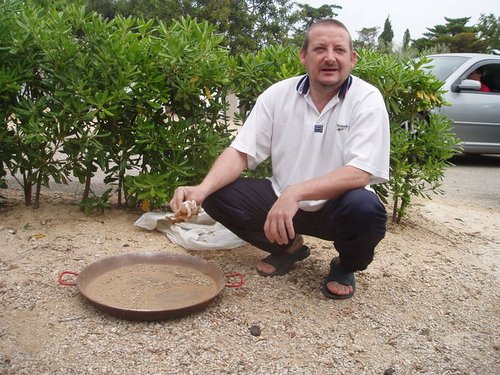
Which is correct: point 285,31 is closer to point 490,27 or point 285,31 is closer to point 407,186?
point 490,27

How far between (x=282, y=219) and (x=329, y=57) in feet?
2.91

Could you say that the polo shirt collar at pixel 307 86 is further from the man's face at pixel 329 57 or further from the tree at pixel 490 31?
the tree at pixel 490 31

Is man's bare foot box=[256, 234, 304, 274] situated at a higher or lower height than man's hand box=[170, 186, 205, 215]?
lower

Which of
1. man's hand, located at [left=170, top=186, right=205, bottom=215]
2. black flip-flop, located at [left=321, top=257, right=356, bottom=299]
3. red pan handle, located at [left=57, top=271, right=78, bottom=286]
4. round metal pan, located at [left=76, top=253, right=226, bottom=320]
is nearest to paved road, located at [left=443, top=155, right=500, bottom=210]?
black flip-flop, located at [left=321, top=257, right=356, bottom=299]

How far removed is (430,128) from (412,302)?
5.56ft

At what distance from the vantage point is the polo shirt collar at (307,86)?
296cm

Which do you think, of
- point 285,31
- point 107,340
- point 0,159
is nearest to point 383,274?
point 107,340

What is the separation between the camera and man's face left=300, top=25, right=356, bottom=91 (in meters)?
2.90

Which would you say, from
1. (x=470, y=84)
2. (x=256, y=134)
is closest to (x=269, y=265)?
(x=256, y=134)

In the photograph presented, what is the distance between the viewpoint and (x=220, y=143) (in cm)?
393

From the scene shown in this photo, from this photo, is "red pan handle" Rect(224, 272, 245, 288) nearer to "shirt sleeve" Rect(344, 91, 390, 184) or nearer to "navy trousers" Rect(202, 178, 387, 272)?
"navy trousers" Rect(202, 178, 387, 272)

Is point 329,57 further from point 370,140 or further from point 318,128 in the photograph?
point 370,140

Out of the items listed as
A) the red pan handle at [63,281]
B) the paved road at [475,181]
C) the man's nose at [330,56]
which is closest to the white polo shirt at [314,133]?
the man's nose at [330,56]

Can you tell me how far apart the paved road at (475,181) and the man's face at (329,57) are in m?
3.43
